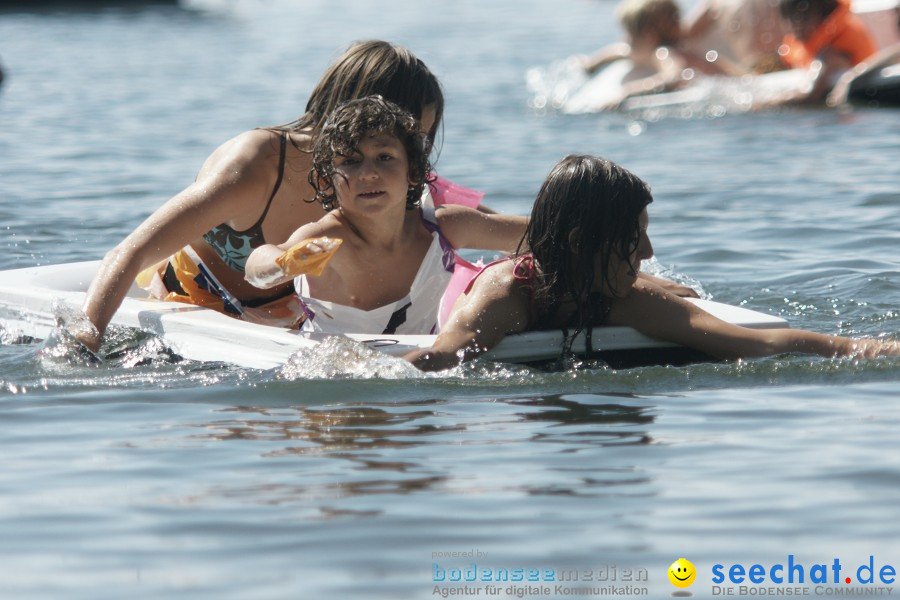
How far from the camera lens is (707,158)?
11250mm

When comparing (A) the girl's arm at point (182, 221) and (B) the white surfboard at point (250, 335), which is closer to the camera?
(B) the white surfboard at point (250, 335)

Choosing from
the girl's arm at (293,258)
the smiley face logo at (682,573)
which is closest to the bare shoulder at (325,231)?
the girl's arm at (293,258)

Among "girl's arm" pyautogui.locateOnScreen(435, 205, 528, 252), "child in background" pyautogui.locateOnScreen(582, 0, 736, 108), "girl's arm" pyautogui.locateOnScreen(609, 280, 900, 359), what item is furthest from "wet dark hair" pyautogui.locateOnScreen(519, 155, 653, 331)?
"child in background" pyautogui.locateOnScreen(582, 0, 736, 108)

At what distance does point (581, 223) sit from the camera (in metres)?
4.45

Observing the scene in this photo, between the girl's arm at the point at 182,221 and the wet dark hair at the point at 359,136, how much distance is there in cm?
23

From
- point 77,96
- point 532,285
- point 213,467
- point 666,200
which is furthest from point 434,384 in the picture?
point 77,96

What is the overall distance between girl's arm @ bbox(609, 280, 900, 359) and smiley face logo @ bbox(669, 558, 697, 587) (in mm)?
1578

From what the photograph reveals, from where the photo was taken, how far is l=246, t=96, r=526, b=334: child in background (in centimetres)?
462

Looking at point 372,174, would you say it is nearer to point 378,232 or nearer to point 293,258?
point 378,232

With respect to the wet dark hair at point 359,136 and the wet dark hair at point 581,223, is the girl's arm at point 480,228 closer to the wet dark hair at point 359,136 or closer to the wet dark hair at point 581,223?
the wet dark hair at point 359,136

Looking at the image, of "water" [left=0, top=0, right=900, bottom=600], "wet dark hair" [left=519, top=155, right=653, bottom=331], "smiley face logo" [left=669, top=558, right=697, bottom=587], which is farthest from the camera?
"wet dark hair" [left=519, top=155, right=653, bottom=331]

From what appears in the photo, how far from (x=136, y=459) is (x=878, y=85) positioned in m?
10.0

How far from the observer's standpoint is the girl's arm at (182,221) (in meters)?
4.86

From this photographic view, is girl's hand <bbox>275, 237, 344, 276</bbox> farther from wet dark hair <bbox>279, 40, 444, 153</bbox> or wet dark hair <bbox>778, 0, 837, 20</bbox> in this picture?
wet dark hair <bbox>778, 0, 837, 20</bbox>
